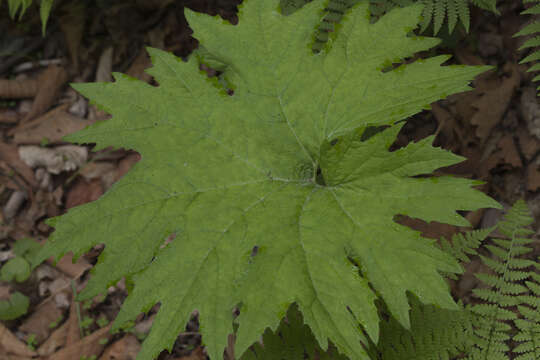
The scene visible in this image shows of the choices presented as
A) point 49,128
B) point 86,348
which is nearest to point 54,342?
point 86,348

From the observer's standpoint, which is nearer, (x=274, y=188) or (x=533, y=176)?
(x=274, y=188)

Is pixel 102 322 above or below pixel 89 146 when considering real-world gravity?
below

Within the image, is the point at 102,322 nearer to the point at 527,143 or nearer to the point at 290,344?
the point at 290,344

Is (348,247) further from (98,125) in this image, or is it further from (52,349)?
(52,349)

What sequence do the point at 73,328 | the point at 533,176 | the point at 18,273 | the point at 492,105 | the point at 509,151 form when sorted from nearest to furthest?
the point at 533,176 → the point at 509,151 → the point at 492,105 → the point at 73,328 → the point at 18,273

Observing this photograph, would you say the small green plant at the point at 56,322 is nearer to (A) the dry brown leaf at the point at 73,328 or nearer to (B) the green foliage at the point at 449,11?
(A) the dry brown leaf at the point at 73,328
